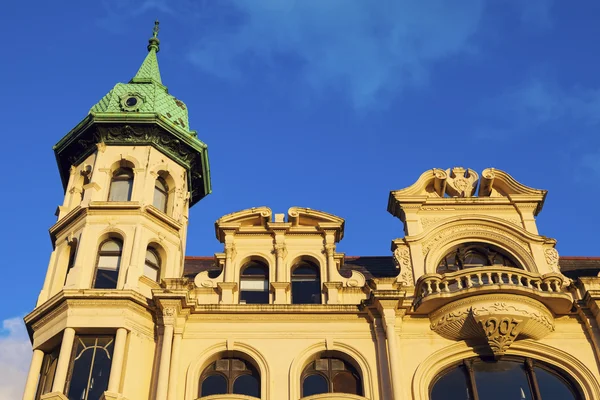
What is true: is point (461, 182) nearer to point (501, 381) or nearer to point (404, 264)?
point (404, 264)

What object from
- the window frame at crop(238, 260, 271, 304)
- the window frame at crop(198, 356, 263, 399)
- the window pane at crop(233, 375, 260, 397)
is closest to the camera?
the window pane at crop(233, 375, 260, 397)

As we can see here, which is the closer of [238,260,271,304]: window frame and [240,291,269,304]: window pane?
[240,291,269,304]: window pane

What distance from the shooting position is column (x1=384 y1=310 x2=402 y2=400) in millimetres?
20984

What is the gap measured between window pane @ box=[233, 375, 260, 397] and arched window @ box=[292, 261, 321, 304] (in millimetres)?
2987

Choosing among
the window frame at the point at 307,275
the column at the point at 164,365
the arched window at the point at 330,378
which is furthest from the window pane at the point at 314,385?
the column at the point at 164,365

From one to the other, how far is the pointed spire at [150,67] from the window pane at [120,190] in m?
5.59

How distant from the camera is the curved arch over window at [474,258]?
83.1ft

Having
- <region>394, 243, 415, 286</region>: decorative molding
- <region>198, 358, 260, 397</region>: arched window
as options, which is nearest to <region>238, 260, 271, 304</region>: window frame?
<region>198, 358, 260, 397</region>: arched window

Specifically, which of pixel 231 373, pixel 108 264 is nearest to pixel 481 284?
pixel 231 373

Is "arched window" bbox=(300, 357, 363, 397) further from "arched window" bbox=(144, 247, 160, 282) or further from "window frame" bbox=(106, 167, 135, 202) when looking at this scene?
"window frame" bbox=(106, 167, 135, 202)

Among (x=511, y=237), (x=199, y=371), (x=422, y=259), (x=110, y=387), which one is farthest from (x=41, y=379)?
(x=511, y=237)

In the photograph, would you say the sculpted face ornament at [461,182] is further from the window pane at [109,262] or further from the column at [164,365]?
the window pane at [109,262]

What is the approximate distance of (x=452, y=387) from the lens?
21.9 meters

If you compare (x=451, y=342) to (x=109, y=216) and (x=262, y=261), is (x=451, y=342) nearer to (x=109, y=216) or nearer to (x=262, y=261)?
(x=262, y=261)
